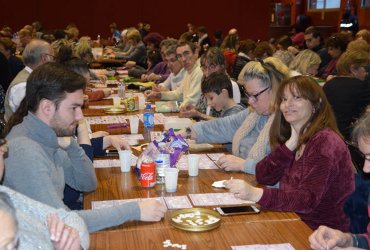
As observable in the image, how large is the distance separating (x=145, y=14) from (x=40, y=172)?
15.0 meters

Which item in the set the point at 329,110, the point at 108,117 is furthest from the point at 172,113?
the point at 329,110

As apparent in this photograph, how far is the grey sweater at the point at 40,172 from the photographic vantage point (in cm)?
199

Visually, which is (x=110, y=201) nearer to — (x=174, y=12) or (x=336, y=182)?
(x=336, y=182)

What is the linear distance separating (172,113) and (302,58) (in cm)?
267

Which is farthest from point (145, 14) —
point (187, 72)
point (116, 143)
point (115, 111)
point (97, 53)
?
point (116, 143)

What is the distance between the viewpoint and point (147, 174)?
2527 mm

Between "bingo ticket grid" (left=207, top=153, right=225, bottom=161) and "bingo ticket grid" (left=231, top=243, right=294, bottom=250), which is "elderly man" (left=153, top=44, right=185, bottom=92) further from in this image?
"bingo ticket grid" (left=231, top=243, right=294, bottom=250)

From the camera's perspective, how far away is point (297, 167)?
245 centimetres

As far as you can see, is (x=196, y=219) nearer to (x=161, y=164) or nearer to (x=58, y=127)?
(x=161, y=164)

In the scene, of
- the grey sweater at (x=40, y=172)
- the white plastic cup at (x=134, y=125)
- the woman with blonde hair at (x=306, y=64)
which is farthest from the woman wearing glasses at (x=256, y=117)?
the woman with blonde hair at (x=306, y=64)

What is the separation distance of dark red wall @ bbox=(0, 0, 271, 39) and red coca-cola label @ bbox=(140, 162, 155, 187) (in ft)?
47.2

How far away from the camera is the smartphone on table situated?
220cm

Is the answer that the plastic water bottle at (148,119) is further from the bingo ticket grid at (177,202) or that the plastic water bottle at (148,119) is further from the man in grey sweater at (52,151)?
the bingo ticket grid at (177,202)

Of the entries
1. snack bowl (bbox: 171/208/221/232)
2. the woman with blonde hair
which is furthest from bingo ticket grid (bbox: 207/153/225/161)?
the woman with blonde hair
